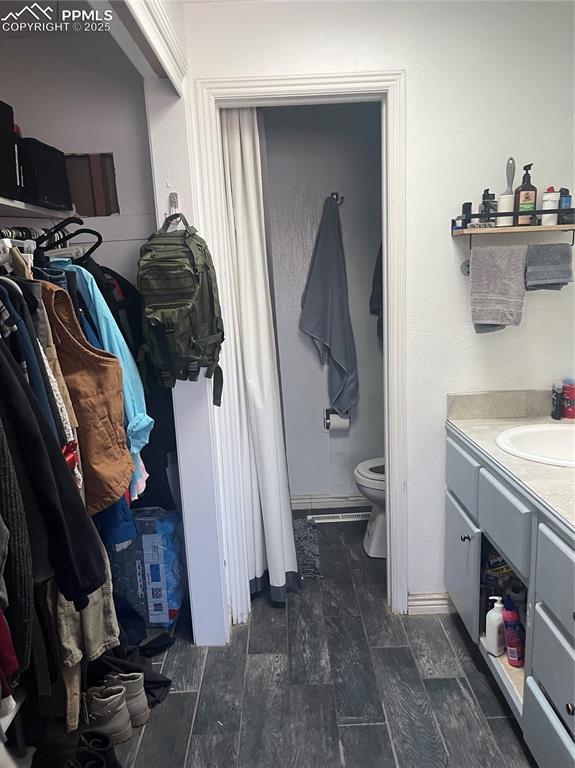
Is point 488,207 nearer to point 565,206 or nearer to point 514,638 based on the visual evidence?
point 565,206

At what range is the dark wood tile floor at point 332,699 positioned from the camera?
1.56 metres

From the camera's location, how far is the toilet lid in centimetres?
260

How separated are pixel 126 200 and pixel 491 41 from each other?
147 cm

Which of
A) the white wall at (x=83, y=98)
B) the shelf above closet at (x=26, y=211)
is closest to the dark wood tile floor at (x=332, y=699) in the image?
the shelf above closet at (x=26, y=211)

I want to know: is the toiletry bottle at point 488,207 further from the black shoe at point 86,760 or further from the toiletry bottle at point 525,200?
the black shoe at point 86,760

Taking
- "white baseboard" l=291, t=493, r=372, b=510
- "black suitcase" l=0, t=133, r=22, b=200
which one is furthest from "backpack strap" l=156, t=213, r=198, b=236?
"white baseboard" l=291, t=493, r=372, b=510

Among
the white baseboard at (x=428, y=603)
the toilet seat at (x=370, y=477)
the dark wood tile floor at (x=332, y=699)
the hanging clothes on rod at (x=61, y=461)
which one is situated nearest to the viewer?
the hanging clothes on rod at (x=61, y=461)

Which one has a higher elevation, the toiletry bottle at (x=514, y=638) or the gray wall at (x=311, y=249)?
the gray wall at (x=311, y=249)

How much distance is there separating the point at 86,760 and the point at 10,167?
1.72 m

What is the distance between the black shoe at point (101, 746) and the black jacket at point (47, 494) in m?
0.69

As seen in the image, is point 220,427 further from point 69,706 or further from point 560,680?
point 560,680

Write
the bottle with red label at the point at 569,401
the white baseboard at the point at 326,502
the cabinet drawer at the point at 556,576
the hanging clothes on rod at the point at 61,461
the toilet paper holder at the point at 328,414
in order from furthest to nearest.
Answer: the white baseboard at the point at 326,502, the toilet paper holder at the point at 328,414, the bottle with red label at the point at 569,401, the cabinet drawer at the point at 556,576, the hanging clothes on rod at the point at 61,461

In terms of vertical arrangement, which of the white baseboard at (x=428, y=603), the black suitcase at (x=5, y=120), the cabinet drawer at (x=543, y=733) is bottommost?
the white baseboard at (x=428, y=603)

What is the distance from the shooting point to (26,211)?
174 centimetres
